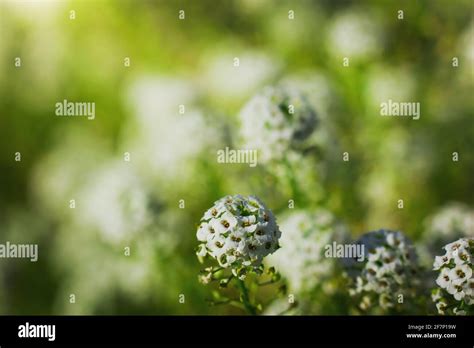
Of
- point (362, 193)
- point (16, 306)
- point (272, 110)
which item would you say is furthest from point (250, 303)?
point (16, 306)

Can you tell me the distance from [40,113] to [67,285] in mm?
2444

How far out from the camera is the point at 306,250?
377 cm

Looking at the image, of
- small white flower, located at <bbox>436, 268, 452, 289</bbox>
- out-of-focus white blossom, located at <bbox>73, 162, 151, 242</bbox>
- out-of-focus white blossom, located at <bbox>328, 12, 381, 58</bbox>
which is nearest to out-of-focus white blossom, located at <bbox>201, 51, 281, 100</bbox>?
out-of-focus white blossom, located at <bbox>328, 12, 381, 58</bbox>

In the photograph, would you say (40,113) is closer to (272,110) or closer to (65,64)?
(65,64)

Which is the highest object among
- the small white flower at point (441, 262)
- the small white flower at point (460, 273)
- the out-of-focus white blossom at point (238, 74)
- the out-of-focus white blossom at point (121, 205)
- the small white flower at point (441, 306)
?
the out-of-focus white blossom at point (238, 74)

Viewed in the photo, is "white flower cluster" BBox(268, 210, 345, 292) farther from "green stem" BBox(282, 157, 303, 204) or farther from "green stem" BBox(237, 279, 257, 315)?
"green stem" BBox(237, 279, 257, 315)

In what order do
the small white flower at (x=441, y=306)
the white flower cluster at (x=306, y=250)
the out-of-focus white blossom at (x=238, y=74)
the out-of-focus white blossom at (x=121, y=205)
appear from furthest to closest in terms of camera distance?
the out-of-focus white blossom at (x=238, y=74), the out-of-focus white blossom at (x=121, y=205), the white flower cluster at (x=306, y=250), the small white flower at (x=441, y=306)

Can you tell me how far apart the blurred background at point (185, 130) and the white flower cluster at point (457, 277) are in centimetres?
75

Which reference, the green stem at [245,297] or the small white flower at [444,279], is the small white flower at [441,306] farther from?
the green stem at [245,297]

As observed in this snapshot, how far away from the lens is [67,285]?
19.7ft

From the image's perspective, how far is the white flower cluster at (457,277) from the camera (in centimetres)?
327

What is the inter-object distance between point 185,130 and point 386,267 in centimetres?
195

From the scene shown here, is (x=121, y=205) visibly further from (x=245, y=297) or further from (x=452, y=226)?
(x=452, y=226)

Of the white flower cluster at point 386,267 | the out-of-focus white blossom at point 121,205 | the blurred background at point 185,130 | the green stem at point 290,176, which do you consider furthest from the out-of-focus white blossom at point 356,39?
the white flower cluster at point 386,267
